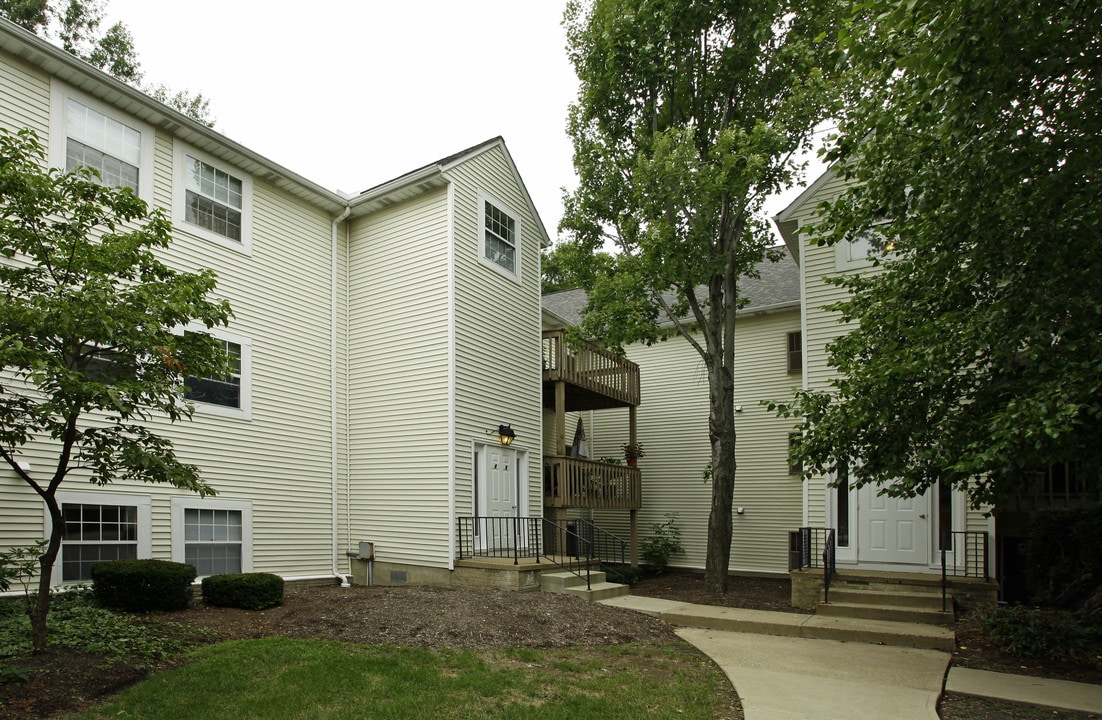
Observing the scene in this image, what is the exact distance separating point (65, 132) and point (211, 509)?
5453 mm

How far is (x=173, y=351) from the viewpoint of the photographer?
657 centimetres

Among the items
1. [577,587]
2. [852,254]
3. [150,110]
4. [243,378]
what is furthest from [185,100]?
[852,254]

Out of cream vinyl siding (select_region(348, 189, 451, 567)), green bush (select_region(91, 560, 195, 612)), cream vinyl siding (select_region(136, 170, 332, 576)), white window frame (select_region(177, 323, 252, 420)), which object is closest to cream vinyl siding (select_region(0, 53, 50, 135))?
cream vinyl siding (select_region(136, 170, 332, 576))

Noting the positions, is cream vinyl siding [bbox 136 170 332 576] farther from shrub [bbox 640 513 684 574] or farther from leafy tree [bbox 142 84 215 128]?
leafy tree [bbox 142 84 215 128]

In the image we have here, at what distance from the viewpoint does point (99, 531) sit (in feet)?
31.1

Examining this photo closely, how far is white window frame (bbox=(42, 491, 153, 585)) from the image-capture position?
352 inches

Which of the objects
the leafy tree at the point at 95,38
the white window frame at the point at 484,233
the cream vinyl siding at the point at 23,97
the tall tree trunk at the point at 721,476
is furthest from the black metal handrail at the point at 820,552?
the leafy tree at the point at 95,38

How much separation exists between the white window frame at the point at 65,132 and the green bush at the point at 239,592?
5.39 metres

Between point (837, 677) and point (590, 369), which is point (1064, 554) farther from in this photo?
point (590, 369)

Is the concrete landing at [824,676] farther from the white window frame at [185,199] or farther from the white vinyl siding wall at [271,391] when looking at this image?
the white window frame at [185,199]

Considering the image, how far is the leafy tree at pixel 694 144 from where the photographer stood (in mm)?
12789

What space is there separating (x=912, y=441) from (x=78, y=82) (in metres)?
11.2

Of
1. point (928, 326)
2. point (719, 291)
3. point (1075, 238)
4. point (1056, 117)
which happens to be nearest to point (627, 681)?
point (928, 326)

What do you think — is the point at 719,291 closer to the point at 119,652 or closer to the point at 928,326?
the point at 928,326
